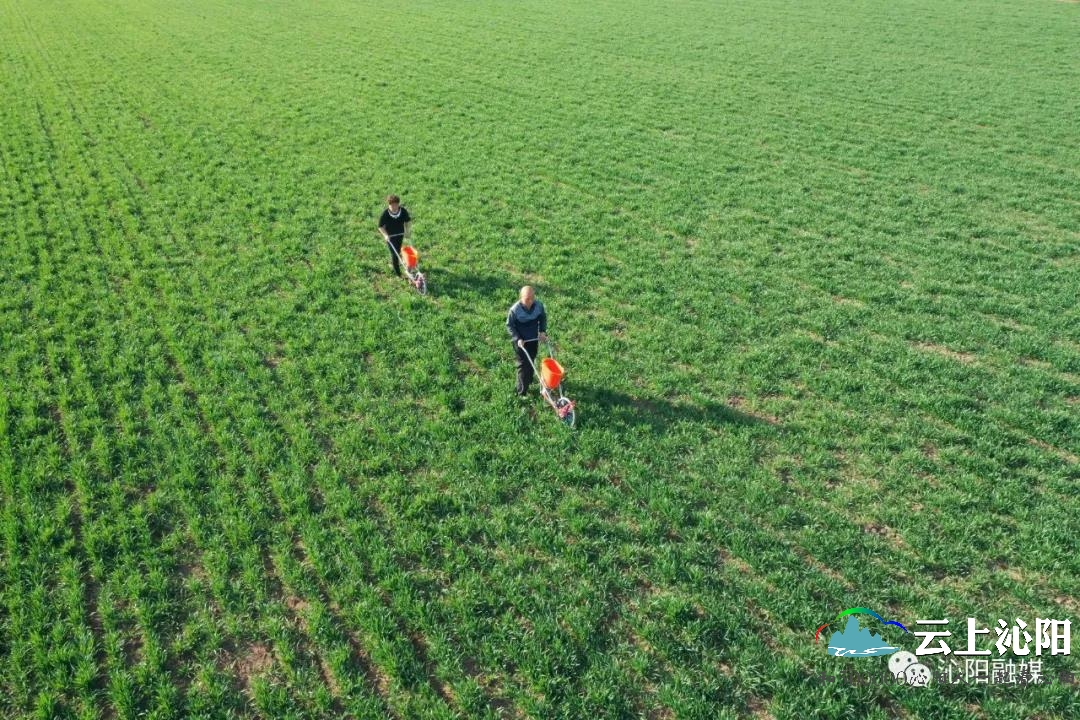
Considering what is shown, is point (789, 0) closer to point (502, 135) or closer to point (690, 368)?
point (502, 135)

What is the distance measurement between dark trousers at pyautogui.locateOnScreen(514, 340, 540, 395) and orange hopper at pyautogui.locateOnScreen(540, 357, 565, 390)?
384 millimetres

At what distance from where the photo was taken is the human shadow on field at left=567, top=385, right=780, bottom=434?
944 centimetres

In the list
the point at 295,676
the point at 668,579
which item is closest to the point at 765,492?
the point at 668,579

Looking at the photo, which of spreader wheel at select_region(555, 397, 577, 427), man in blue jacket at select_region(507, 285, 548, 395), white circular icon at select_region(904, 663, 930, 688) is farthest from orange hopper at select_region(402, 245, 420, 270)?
white circular icon at select_region(904, 663, 930, 688)

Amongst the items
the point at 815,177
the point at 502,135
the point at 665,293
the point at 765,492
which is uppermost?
the point at 502,135

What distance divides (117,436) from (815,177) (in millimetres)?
16690

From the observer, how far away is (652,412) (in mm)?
9641

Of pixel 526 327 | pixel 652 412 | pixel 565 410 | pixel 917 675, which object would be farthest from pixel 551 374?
pixel 917 675

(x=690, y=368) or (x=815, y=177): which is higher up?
(x=815, y=177)

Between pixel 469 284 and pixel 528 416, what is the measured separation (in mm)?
4138

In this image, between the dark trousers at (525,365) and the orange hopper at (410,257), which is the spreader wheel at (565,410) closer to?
the dark trousers at (525,365)

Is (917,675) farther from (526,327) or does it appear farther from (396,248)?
(396,248)

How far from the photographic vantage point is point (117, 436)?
356 inches

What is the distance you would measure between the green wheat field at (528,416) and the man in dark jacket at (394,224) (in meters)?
0.94
